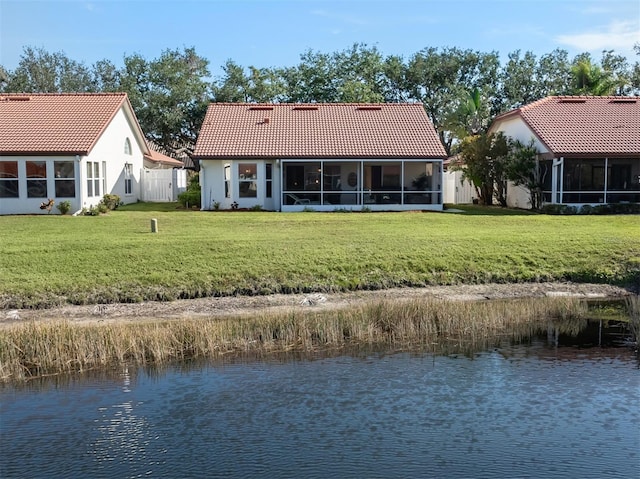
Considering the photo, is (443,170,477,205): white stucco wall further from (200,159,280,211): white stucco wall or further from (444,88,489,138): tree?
(200,159,280,211): white stucco wall

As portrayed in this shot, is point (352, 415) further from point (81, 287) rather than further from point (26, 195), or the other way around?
point (26, 195)

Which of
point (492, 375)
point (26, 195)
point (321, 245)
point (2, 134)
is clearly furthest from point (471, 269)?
point (2, 134)

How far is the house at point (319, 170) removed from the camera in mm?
31750

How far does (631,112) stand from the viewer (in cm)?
3447

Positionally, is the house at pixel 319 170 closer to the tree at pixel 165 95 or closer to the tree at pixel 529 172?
the tree at pixel 529 172

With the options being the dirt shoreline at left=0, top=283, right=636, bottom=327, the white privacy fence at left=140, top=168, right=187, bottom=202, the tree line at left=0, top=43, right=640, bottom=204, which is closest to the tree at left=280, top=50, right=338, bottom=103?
the tree line at left=0, top=43, right=640, bottom=204

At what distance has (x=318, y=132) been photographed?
33.8 meters

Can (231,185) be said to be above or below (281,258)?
above

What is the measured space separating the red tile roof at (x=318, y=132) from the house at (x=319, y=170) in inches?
1.8

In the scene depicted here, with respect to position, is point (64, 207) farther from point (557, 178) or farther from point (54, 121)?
point (557, 178)

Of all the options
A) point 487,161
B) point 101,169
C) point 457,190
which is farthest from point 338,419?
point 457,190

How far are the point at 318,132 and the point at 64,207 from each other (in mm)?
11870

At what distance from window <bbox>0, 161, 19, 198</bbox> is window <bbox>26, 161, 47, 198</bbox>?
0.49 m

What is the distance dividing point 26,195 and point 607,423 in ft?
83.6
